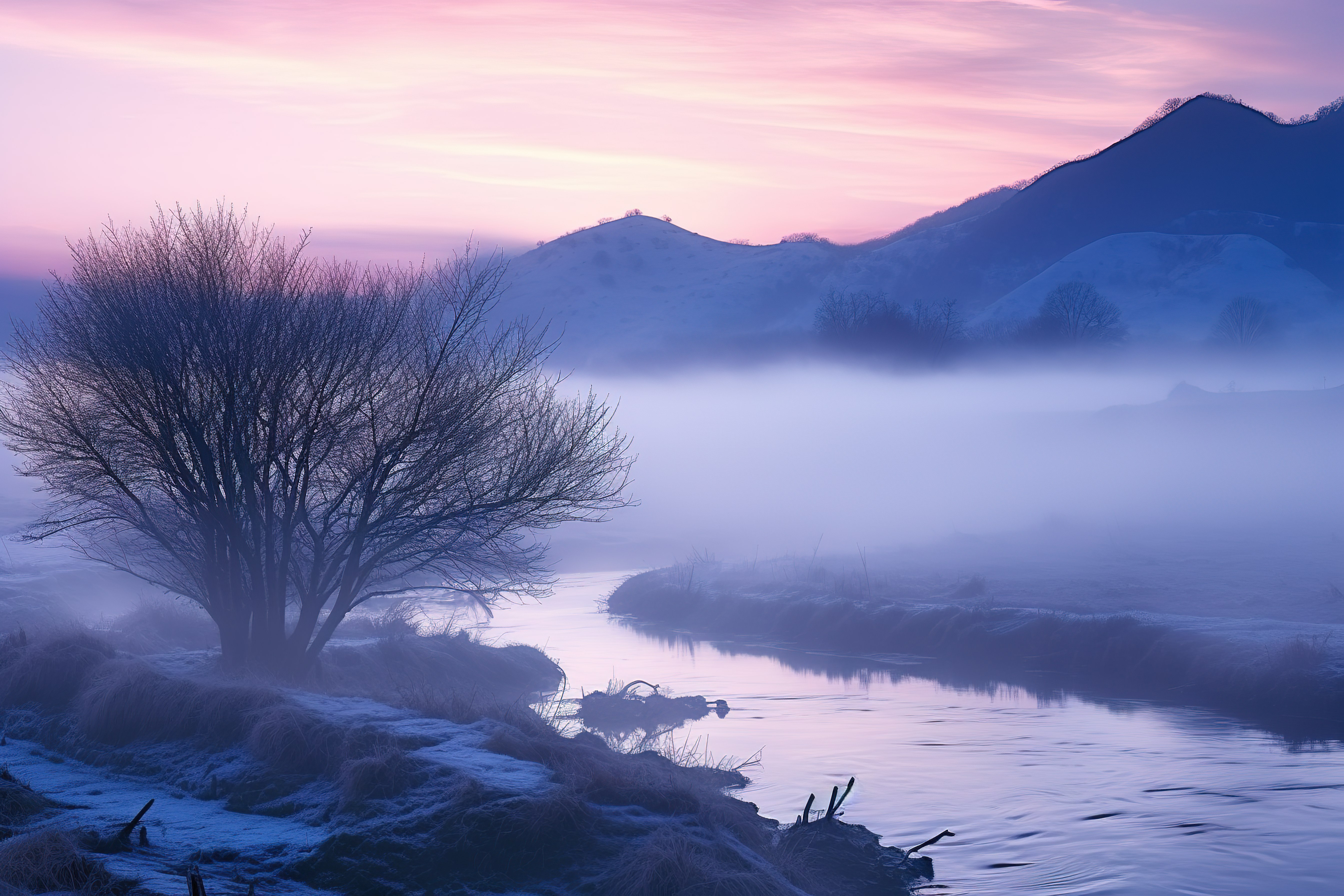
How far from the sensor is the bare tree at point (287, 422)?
74.0 feet

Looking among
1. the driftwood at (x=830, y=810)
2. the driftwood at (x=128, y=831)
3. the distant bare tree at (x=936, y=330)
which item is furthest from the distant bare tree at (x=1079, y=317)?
the driftwood at (x=128, y=831)

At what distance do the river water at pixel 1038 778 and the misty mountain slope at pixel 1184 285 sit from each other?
12415cm

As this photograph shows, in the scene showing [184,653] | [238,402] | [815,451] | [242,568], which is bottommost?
[184,653]

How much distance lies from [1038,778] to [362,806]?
1401 centimetres

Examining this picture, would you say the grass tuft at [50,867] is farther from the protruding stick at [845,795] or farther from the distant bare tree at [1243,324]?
the distant bare tree at [1243,324]

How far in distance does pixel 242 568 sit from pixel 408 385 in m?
6.19

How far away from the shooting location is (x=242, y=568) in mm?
25953

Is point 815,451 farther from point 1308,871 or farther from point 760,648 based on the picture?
point 1308,871

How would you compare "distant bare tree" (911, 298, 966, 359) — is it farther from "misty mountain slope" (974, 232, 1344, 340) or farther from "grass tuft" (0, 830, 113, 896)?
"grass tuft" (0, 830, 113, 896)

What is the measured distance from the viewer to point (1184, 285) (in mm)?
164750

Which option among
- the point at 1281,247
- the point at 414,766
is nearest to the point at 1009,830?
the point at 414,766

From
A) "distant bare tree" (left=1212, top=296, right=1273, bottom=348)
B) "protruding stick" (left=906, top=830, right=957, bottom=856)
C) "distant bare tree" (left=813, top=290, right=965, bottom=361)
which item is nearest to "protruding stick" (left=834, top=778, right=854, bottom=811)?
"protruding stick" (left=906, top=830, right=957, bottom=856)

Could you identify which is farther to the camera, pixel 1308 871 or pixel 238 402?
pixel 238 402

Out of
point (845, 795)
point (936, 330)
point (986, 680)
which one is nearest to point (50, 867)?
point (845, 795)
